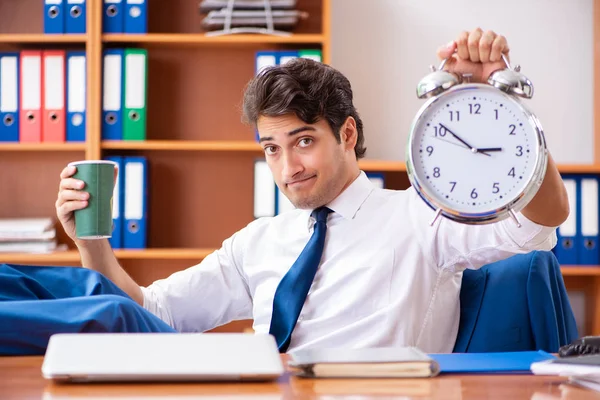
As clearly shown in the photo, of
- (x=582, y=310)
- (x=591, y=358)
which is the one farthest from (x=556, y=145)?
(x=591, y=358)

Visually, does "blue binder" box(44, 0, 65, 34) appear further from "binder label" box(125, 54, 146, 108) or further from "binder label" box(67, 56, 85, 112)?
"binder label" box(125, 54, 146, 108)

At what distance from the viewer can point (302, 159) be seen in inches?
68.3

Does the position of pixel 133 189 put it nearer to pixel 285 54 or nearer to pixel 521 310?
pixel 285 54

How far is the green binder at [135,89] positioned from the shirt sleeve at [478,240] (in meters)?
1.52

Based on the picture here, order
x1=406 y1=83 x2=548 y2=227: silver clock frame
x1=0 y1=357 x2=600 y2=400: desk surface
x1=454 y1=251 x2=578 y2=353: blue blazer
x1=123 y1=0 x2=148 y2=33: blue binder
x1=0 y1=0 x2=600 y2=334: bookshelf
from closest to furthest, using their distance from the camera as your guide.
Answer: x1=0 y1=357 x2=600 y2=400: desk surface < x1=406 y1=83 x2=548 y2=227: silver clock frame < x1=454 y1=251 x2=578 y2=353: blue blazer < x1=123 y1=0 x2=148 y2=33: blue binder < x1=0 y1=0 x2=600 y2=334: bookshelf

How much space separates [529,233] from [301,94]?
2.06 ft

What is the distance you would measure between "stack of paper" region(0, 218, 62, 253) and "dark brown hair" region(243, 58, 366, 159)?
141 centimetres

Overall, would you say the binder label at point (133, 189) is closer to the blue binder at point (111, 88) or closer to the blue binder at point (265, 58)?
the blue binder at point (111, 88)

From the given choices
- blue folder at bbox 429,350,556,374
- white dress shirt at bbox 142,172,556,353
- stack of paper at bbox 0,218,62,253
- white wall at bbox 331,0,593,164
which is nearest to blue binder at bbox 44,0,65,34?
stack of paper at bbox 0,218,62,253

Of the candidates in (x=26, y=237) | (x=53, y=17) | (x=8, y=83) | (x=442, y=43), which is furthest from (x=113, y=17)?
(x=442, y=43)

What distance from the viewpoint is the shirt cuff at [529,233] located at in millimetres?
1320

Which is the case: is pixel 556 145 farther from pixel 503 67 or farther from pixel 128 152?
pixel 503 67

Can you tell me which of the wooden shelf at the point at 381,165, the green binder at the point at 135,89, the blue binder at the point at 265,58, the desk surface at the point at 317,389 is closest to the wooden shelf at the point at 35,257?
the green binder at the point at 135,89

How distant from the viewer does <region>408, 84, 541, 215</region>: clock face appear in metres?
1.00
